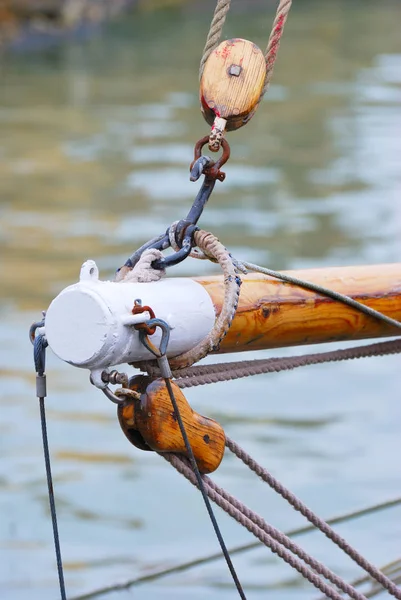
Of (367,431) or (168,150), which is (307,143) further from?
(367,431)

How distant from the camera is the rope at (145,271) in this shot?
1.76 metres

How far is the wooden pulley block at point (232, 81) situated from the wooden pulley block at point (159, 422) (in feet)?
1.38

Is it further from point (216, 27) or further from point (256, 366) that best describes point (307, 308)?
point (216, 27)

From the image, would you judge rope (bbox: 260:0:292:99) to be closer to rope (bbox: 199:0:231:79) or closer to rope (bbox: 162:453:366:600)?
rope (bbox: 199:0:231:79)

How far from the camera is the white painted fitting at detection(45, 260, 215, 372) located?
1635 mm

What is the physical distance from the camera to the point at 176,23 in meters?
26.4

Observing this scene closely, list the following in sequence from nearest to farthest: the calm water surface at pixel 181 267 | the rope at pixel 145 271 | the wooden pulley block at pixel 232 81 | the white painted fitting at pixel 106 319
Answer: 1. the white painted fitting at pixel 106 319
2. the rope at pixel 145 271
3. the wooden pulley block at pixel 232 81
4. the calm water surface at pixel 181 267

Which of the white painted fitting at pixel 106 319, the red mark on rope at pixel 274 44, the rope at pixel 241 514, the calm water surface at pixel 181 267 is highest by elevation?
the calm water surface at pixel 181 267

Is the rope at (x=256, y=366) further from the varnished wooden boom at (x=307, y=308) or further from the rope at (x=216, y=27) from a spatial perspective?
the rope at (x=216, y=27)

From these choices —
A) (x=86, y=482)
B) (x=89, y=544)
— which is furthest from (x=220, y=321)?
(x=86, y=482)

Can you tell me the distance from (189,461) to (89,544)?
8.13 ft

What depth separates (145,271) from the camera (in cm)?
176

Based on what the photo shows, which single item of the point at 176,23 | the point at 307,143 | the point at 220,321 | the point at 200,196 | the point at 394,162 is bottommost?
the point at 220,321

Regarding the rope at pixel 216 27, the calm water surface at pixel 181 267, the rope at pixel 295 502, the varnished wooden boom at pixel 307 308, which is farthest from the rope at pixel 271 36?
the calm water surface at pixel 181 267
